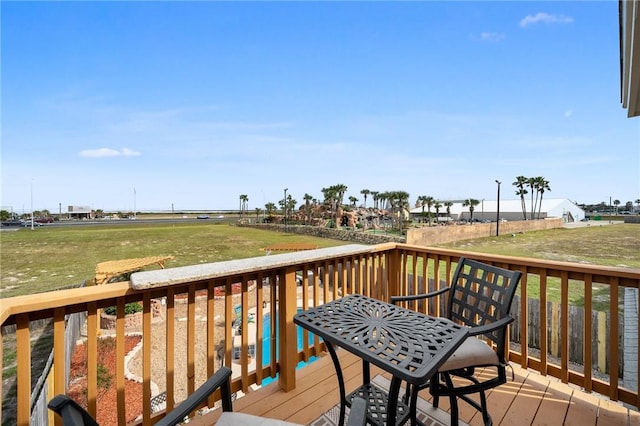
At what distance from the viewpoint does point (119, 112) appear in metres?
25.1

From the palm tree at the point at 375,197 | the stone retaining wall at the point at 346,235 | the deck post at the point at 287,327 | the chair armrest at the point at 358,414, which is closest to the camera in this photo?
the chair armrest at the point at 358,414

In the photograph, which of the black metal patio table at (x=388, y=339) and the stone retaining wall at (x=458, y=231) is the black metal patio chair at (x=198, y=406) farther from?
the stone retaining wall at (x=458, y=231)

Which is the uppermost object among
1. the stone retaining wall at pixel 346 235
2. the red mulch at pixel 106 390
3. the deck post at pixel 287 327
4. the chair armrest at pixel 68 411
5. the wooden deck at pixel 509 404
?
the chair armrest at pixel 68 411

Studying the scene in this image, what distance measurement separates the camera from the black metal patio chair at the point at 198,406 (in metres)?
0.63

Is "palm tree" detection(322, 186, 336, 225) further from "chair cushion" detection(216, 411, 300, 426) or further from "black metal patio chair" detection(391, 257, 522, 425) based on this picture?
"chair cushion" detection(216, 411, 300, 426)

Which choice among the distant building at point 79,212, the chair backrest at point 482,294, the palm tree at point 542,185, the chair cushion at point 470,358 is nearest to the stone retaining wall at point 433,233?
the palm tree at point 542,185

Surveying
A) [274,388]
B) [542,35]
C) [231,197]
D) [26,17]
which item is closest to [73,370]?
[274,388]

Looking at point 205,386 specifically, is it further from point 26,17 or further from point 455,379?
point 26,17

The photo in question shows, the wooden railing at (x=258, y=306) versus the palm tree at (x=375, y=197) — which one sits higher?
the palm tree at (x=375, y=197)

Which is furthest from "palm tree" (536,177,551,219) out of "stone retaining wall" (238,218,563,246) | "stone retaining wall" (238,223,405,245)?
"stone retaining wall" (238,223,405,245)

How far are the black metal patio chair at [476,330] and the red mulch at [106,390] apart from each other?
12.5 feet

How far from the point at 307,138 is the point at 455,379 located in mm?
29750

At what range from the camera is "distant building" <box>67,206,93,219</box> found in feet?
229

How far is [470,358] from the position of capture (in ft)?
5.10
